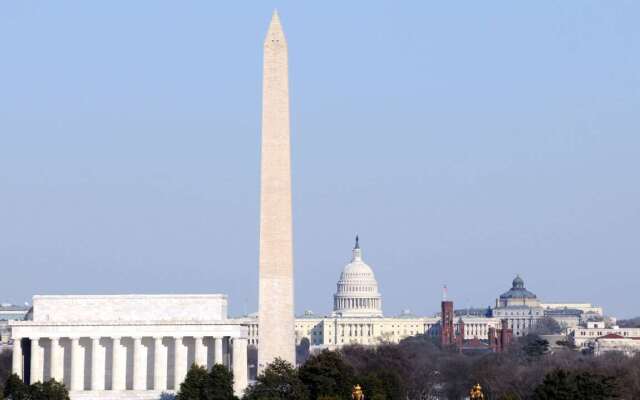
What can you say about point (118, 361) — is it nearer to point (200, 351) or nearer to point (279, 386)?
point (200, 351)

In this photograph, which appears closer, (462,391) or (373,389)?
(373,389)

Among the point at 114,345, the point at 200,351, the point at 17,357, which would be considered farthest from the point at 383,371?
the point at 17,357

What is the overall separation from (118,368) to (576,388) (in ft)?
121

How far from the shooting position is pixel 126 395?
142375mm

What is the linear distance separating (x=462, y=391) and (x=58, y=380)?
46047mm

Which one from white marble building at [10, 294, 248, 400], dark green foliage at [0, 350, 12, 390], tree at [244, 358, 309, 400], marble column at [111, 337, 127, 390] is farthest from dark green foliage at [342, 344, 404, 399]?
dark green foliage at [0, 350, 12, 390]

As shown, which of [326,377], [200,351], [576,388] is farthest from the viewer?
[200,351]

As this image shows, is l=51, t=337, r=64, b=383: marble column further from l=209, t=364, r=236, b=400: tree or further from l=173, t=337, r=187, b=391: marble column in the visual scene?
l=209, t=364, r=236, b=400: tree

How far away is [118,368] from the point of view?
14725 centimetres

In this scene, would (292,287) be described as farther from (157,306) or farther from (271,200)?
(157,306)

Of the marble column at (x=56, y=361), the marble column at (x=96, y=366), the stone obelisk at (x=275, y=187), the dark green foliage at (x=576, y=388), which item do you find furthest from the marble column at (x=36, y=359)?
the dark green foliage at (x=576, y=388)

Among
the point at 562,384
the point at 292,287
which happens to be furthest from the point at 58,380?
the point at 562,384

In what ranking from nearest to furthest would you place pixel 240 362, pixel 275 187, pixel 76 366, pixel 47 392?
1. pixel 47 392
2. pixel 275 187
3. pixel 240 362
4. pixel 76 366

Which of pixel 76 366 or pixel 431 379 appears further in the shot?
pixel 431 379
